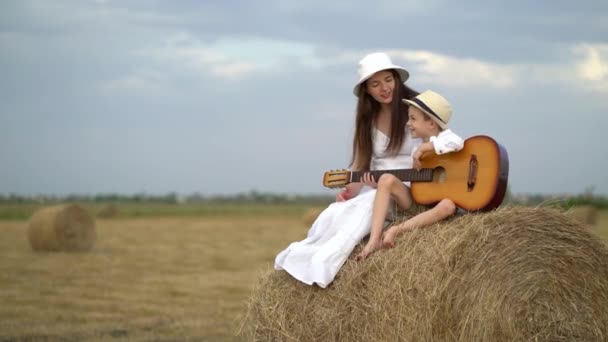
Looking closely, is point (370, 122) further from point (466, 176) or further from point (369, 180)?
point (466, 176)

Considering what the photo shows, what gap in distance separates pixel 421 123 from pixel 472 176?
0.56 metres

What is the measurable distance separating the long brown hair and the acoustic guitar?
0.38 meters

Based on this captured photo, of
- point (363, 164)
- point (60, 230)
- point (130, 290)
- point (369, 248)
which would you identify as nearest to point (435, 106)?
point (363, 164)

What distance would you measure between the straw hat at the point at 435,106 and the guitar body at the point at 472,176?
0.23m

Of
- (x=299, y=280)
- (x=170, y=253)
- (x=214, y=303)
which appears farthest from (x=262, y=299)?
(x=170, y=253)

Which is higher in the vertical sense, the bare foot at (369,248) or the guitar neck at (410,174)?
the guitar neck at (410,174)

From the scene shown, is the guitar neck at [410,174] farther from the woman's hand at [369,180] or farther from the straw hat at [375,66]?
the straw hat at [375,66]

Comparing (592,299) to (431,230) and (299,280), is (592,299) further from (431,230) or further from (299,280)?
(299,280)

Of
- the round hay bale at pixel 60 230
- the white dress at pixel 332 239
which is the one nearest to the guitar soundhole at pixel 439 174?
the white dress at pixel 332 239

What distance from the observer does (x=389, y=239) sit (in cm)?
506

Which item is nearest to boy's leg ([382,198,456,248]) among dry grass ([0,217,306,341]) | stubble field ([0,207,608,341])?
stubble field ([0,207,608,341])

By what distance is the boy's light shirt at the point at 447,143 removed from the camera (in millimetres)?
4996

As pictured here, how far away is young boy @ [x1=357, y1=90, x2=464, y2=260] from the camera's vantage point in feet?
16.6

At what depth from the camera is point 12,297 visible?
974 cm
